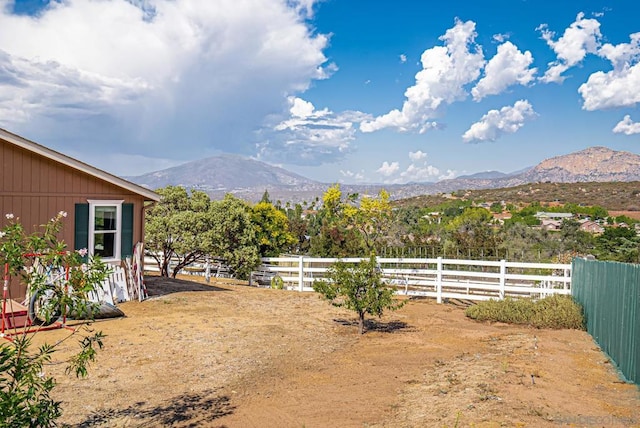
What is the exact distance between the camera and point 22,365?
12.6 feet

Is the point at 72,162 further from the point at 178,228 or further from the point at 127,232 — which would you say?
the point at 178,228

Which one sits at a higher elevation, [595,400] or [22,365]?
[22,365]

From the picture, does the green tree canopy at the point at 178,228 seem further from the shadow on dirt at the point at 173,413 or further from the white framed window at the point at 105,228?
the shadow on dirt at the point at 173,413

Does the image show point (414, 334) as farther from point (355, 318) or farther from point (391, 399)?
point (391, 399)

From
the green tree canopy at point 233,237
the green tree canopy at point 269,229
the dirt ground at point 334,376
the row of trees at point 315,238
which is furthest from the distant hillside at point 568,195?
the dirt ground at point 334,376

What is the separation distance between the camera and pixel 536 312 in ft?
39.0

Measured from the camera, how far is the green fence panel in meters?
7.31

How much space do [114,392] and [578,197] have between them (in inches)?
3361

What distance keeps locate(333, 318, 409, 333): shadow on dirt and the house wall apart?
7183mm

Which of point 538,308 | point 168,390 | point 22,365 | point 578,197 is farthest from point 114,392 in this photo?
point 578,197

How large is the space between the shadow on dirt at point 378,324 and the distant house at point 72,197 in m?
6.53

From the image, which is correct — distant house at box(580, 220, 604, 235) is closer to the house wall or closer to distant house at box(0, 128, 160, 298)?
distant house at box(0, 128, 160, 298)

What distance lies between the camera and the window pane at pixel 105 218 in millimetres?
13281

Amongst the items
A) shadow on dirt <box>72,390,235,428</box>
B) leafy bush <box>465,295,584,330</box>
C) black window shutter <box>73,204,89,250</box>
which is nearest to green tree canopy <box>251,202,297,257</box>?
black window shutter <box>73,204,89,250</box>
